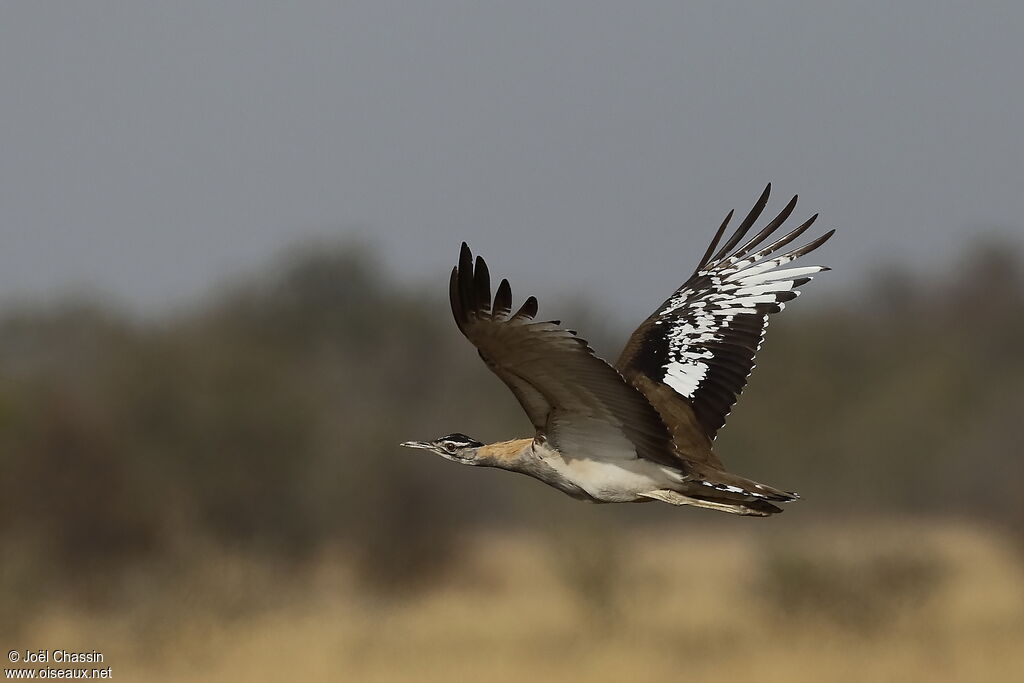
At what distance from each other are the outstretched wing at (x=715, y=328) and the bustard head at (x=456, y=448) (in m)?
1.19

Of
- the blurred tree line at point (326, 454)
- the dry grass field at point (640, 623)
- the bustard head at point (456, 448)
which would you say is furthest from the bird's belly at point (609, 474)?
the blurred tree line at point (326, 454)

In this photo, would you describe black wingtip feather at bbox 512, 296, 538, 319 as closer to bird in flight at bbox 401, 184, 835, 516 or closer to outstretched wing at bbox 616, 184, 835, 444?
bird in flight at bbox 401, 184, 835, 516

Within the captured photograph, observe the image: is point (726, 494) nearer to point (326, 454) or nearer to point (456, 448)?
point (456, 448)

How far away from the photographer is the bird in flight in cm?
754

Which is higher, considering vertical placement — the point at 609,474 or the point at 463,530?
the point at 463,530

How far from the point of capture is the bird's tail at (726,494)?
8539mm

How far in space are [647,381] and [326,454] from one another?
21.2 m

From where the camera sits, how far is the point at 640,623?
2317 centimetres

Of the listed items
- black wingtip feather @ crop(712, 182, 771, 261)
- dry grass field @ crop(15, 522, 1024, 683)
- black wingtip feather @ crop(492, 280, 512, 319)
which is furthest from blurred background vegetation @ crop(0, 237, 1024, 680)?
black wingtip feather @ crop(492, 280, 512, 319)

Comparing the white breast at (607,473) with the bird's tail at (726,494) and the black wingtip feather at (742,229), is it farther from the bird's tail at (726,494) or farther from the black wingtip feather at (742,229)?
the black wingtip feather at (742,229)

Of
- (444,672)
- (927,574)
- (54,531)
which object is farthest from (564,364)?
(54,531)

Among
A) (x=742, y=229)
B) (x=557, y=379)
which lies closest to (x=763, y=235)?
(x=742, y=229)

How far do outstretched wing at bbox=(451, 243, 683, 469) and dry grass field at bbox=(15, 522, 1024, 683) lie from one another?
39.8ft

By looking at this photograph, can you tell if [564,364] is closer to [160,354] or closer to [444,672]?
[444,672]
